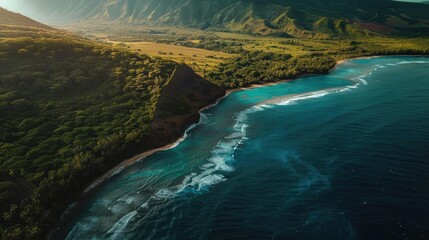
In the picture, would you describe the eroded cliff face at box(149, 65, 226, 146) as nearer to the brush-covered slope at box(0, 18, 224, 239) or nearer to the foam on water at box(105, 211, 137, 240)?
the brush-covered slope at box(0, 18, 224, 239)

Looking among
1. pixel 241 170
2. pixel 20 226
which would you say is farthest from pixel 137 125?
pixel 20 226

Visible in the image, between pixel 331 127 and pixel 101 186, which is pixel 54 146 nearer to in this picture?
pixel 101 186

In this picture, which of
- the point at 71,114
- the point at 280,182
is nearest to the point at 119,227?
the point at 280,182

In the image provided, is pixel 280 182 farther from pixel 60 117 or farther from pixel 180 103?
pixel 60 117

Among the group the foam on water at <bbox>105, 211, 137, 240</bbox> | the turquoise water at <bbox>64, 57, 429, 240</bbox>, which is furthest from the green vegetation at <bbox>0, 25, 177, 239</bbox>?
the foam on water at <bbox>105, 211, 137, 240</bbox>

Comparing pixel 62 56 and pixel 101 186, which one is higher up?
pixel 62 56

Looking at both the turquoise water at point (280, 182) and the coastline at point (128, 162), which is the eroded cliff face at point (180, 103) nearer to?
the coastline at point (128, 162)
